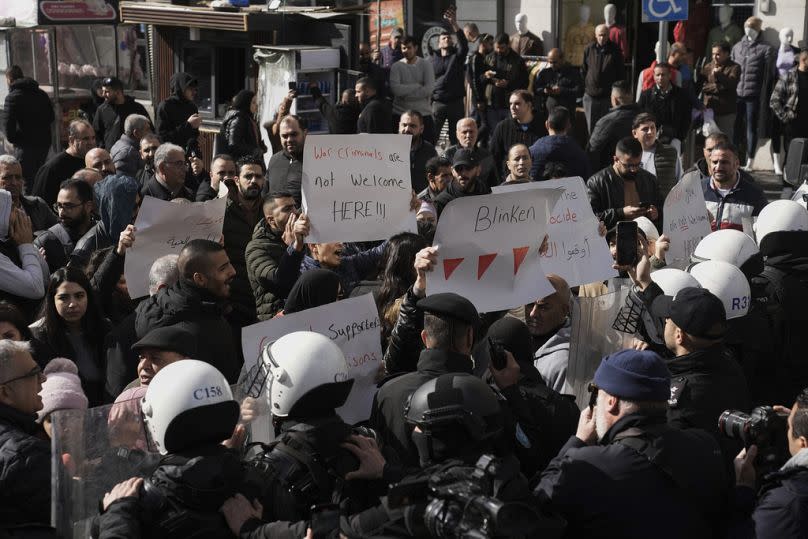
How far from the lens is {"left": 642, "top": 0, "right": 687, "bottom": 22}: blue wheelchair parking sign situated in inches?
508

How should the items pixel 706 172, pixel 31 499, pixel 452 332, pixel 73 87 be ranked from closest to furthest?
pixel 31 499 < pixel 452 332 < pixel 706 172 < pixel 73 87

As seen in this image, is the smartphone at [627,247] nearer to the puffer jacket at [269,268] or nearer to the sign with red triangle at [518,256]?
the sign with red triangle at [518,256]

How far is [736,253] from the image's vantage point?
20.5 feet

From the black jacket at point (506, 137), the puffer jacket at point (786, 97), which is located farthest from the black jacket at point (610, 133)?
the puffer jacket at point (786, 97)

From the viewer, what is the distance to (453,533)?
300 cm

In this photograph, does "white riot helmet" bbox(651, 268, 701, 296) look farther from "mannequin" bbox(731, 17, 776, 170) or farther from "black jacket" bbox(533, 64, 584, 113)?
"mannequin" bbox(731, 17, 776, 170)

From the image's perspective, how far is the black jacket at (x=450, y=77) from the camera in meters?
16.5

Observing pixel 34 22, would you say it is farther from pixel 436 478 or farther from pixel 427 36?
pixel 436 478

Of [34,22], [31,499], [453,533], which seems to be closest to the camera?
[453,533]

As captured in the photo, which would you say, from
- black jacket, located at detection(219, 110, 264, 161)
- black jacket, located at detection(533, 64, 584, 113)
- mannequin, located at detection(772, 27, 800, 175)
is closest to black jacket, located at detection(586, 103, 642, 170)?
black jacket, located at detection(219, 110, 264, 161)

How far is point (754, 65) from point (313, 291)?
1214 centimetres

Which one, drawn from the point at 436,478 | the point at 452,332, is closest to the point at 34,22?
the point at 452,332

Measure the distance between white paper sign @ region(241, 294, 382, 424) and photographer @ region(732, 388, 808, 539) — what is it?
6.14 feet

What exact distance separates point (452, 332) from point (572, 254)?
2549 millimetres
